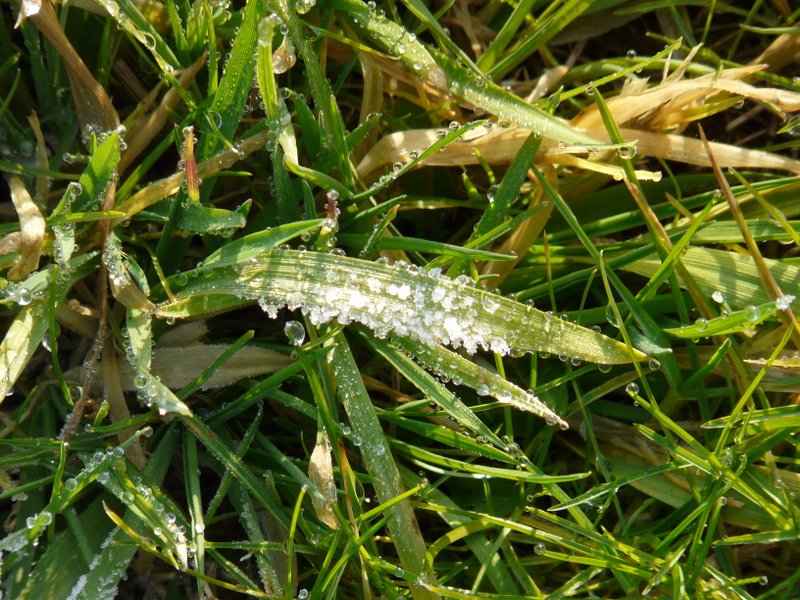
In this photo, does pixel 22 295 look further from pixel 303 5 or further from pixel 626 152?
pixel 626 152

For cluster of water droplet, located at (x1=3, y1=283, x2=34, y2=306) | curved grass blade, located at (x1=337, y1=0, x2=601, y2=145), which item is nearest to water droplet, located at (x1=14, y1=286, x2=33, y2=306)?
cluster of water droplet, located at (x1=3, y1=283, x2=34, y2=306)

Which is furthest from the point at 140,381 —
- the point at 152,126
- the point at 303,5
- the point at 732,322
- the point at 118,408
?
the point at 732,322

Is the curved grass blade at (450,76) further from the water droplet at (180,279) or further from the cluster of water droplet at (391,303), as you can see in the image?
the water droplet at (180,279)

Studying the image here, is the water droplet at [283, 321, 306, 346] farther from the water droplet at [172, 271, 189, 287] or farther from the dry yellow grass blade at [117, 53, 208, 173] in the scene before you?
the dry yellow grass blade at [117, 53, 208, 173]

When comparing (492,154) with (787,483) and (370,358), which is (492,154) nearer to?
(370,358)

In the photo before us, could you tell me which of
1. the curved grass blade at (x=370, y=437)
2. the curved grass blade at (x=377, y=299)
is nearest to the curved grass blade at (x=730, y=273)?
the curved grass blade at (x=377, y=299)

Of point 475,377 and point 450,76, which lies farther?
point 450,76

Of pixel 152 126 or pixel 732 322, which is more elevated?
pixel 152 126
